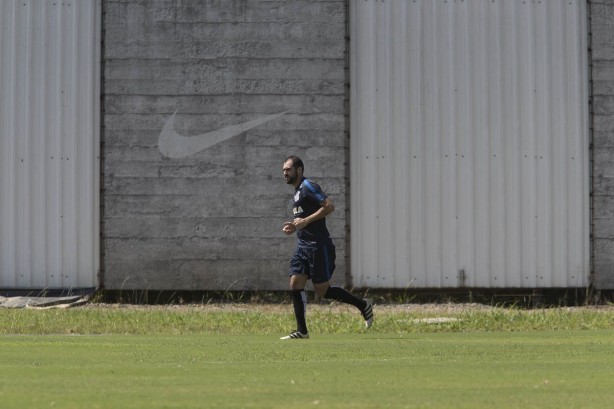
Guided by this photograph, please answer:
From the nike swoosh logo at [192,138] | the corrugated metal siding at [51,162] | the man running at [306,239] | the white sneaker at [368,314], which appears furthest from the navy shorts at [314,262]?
the corrugated metal siding at [51,162]

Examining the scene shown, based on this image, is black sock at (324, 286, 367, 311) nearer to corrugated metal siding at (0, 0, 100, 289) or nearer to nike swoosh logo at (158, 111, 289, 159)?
nike swoosh logo at (158, 111, 289, 159)

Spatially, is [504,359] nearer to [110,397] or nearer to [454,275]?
[110,397]

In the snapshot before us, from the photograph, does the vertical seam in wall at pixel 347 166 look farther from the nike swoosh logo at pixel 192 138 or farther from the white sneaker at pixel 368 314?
the white sneaker at pixel 368 314

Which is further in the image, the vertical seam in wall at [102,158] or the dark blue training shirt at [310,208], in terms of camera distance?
the vertical seam in wall at [102,158]

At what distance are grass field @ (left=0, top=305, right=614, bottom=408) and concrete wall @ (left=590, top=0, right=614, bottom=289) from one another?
10.8 ft

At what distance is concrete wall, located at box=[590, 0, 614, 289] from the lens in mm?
20328

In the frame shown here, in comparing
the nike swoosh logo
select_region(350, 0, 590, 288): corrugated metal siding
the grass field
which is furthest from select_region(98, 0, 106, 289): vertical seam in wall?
select_region(350, 0, 590, 288): corrugated metal siding

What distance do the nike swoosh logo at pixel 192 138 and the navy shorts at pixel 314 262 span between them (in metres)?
7.03

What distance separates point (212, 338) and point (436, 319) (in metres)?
3.85

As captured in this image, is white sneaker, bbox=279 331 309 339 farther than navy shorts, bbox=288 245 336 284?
No

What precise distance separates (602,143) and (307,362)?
1165cm

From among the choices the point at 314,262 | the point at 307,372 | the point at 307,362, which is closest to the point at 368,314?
the point at 314,262

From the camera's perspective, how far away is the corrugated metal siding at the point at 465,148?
66.2 ft

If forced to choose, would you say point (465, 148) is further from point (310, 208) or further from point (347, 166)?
point (310, 208)
